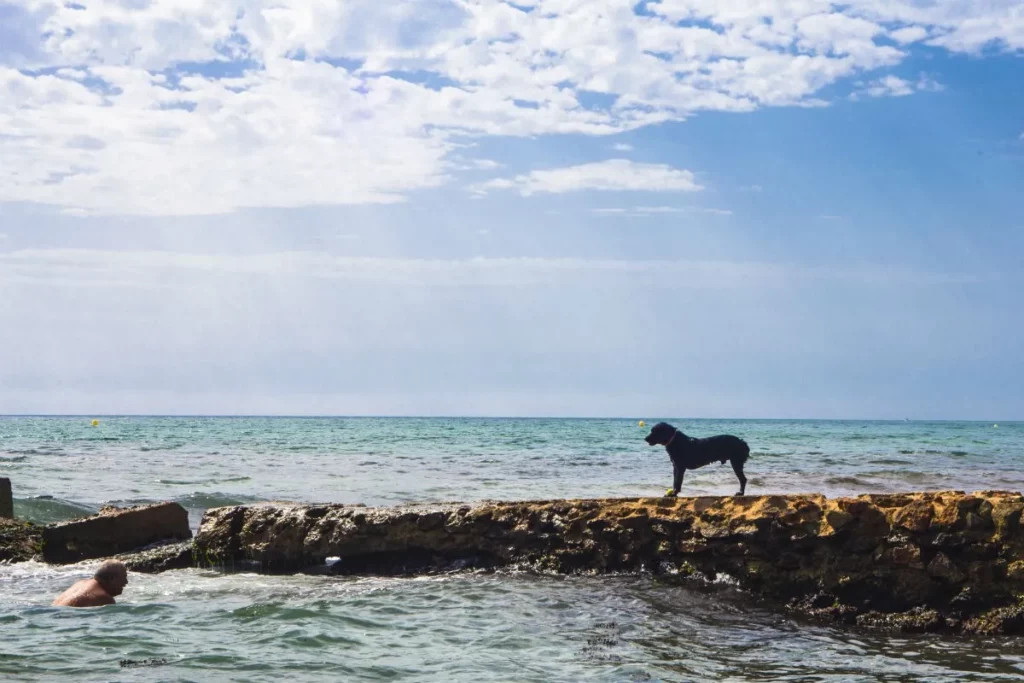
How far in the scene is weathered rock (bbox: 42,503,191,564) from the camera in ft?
38.6

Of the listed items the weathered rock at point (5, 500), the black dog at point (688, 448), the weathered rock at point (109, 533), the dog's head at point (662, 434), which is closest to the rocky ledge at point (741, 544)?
the weathered rock at point (109, 533)

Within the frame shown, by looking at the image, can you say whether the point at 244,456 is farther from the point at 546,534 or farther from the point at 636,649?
the point at 636,649

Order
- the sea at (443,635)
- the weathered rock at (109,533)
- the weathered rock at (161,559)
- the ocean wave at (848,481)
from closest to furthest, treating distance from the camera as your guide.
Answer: the sea at (443,635)
the weathered rock at (161,559)
the weathered rock at (109,533)
the ocean wave at (848,481)

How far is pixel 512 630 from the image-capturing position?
26.9 feet

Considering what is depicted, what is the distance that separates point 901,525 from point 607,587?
2.68 metres

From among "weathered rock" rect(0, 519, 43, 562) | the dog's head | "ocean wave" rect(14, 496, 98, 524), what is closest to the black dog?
the dog's head

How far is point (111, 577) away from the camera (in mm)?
9312

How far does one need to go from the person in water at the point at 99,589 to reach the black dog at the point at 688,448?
653 centimetres

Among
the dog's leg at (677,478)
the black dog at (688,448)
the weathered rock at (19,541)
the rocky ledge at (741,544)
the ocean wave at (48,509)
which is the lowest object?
the ocean wave at (48,509)

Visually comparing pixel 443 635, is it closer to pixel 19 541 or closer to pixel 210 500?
pixel 19 541

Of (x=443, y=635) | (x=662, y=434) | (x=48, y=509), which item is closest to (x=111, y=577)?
(x=443, y=635)

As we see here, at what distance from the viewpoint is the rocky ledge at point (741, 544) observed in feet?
27.6

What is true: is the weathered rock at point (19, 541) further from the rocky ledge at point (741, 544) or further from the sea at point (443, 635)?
the rocky ledge at point (741, 544)

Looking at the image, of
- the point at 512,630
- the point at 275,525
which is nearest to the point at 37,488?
the point at 275,525
